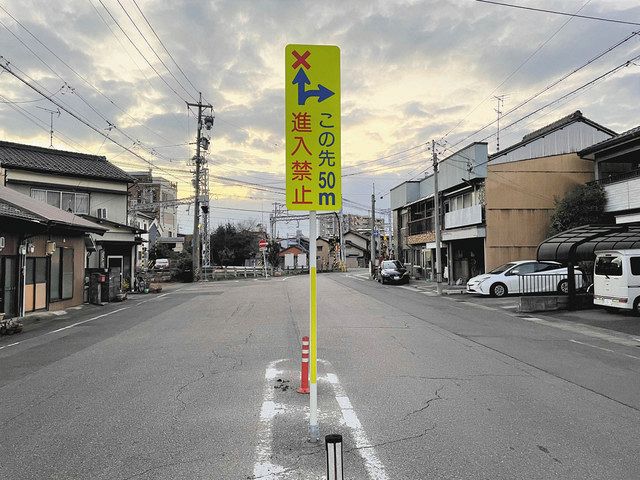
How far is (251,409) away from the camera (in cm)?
545

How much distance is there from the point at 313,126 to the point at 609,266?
13155mm

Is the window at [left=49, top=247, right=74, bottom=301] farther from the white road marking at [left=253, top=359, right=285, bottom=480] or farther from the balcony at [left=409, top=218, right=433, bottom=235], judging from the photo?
the balcony at [left=409, top=218, right=433, bottom=235]

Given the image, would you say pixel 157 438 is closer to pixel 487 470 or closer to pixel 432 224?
pixel 487 470

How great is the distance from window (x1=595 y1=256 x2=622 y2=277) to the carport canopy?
64cm

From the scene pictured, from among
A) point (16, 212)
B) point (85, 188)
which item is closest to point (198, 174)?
point (85, 188)

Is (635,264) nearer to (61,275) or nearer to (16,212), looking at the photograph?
(16,212)

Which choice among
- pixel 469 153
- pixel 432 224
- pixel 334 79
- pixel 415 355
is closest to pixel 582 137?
pixel 469 153

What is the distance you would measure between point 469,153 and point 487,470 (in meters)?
23.7

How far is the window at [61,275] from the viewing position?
17859mm

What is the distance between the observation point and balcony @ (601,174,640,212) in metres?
19.5

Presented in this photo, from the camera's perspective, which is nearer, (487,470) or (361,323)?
(487,470)

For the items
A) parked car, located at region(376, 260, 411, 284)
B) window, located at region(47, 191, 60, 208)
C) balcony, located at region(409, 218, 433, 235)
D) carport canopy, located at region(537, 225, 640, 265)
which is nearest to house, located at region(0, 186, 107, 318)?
window, located at region(47, 191, 60, 208)

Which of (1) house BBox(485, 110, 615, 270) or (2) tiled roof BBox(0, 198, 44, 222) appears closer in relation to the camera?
(2) tiled roof BBox(0, 198, 44, 222)

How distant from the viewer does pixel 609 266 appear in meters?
14.2
